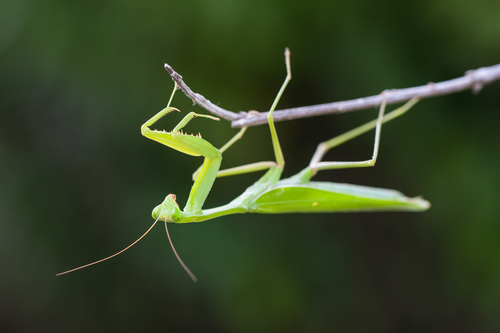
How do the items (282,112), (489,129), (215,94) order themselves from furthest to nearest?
(215,94), (489,129), (282,112)

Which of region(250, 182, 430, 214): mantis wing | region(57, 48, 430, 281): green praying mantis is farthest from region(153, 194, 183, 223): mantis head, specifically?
region(250, 182, 430, 214): mantis wing

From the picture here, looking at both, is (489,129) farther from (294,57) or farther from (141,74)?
(141,74)

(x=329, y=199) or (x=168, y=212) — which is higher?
(x=329, y=199)

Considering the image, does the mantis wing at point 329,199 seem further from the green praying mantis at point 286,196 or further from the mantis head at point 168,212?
the mantis head at point 168,212

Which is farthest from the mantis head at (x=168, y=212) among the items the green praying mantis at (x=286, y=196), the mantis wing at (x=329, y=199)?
the mantis wing at (x=329, y=199)

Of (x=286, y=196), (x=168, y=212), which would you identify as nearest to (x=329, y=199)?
(x=286, y=196)

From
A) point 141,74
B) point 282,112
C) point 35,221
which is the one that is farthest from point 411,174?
point 35,221

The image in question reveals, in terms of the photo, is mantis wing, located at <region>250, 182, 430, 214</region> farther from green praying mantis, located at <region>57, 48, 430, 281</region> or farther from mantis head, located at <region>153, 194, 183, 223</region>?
mantis head, located at <region>153, 194, 183, 223</region>

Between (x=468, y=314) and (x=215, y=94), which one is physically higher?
(x=215, y=94)

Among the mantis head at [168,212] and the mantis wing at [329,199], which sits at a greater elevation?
the mantis wing at [329,199]

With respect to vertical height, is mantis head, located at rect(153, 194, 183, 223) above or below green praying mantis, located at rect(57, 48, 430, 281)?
below

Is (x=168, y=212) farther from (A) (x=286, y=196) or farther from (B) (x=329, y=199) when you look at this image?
(B) (x=329, y=199)
